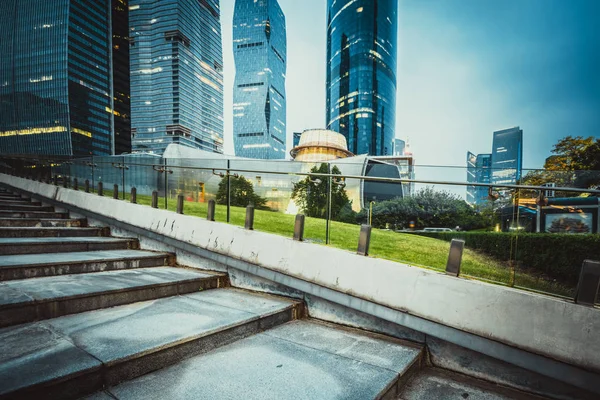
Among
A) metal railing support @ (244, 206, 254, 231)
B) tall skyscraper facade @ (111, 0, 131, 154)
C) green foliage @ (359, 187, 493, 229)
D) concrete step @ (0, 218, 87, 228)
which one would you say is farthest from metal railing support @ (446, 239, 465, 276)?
tall skyscraper facade @ (111, 0, 131, 154)

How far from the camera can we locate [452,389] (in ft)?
7.71

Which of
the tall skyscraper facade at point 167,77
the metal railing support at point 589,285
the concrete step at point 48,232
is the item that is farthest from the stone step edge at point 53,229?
the tall skyscraper facade at point 167,77

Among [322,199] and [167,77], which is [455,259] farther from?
[167,77]

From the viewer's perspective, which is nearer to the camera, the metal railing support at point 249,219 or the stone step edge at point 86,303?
the stone step edge at point 86,303

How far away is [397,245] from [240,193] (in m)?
2.99

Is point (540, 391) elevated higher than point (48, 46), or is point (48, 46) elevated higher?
point (48, 46)

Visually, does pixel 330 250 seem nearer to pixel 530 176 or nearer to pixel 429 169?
pixel 429 169

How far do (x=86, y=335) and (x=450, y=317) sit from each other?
3.10 m

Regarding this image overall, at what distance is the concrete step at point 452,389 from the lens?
224 centimetres

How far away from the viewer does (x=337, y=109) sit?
505ft

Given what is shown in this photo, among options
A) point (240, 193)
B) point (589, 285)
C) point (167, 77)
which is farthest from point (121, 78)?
point (589, 285)

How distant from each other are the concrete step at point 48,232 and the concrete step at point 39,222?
774 mm

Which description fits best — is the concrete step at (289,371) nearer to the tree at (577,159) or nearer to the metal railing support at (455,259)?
the metal railing support at (455,259)

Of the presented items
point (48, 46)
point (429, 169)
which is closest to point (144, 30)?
point (48, 46)
